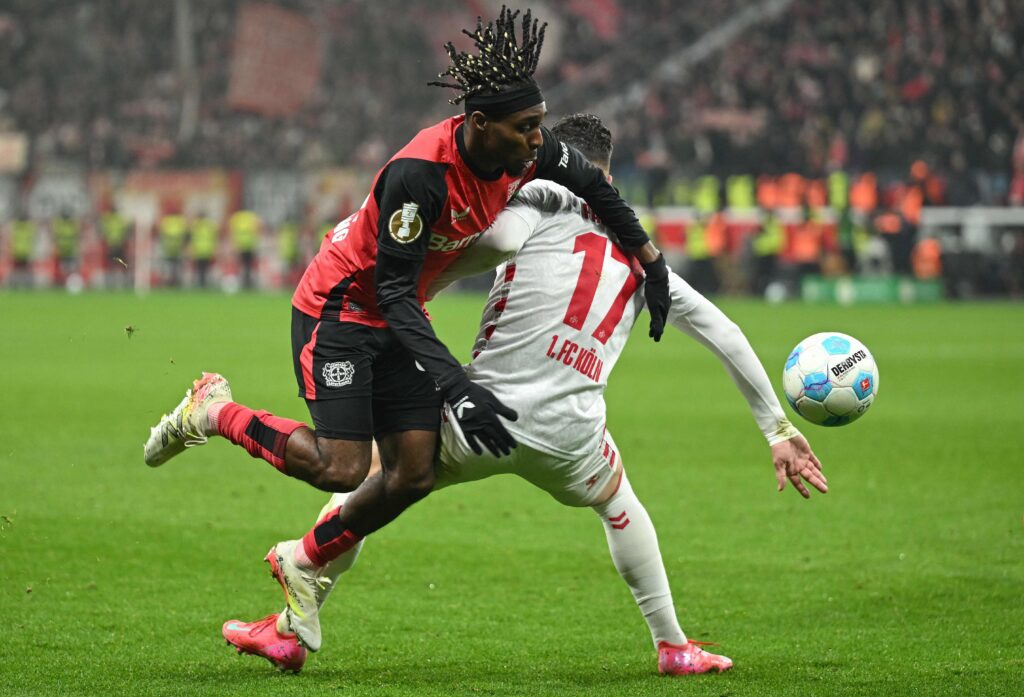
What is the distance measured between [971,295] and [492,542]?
21.3 meters

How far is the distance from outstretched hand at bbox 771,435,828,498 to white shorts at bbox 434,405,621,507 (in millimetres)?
509

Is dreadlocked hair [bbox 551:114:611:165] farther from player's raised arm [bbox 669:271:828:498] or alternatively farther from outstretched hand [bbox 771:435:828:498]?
outstretched hand [bbox 771:435:828:498]

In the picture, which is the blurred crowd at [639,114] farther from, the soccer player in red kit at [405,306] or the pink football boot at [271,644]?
the pink football boot at [271,644]

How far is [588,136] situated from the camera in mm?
4676

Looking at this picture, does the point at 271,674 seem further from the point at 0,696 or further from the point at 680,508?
the point at 680,508

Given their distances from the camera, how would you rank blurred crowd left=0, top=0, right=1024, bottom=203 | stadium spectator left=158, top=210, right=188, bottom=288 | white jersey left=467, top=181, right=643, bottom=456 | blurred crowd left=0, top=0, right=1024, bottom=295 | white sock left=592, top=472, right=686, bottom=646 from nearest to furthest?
1. white jersey left=467, top=181, right=643, bottom=456
2. white sock left=592, top=472, right=686, bottom=646
3. blurred crowd left=0, top=0, right=1024, bottom=295
4. blurred crowd left=0, top=0, right=1024, bottom=203
5. stadium spectator left=158, top=210, right=188, bottom=288

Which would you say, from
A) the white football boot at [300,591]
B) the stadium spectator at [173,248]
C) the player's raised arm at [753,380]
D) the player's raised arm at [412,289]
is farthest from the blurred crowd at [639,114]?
the player's raised arm at [412,289]

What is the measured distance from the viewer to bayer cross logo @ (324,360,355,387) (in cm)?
434

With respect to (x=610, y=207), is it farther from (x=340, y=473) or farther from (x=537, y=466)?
(x=340, y=473)

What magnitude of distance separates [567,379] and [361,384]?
2.05 feet

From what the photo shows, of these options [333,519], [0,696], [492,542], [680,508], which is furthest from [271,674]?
[680,508]

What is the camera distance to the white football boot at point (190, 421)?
4.75 metres

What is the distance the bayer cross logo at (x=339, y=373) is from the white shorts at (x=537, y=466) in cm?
32

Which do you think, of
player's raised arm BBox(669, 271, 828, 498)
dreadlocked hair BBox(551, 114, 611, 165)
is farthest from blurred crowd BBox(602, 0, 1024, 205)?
player's raised arm BBox(669, 271, 828, 498)
